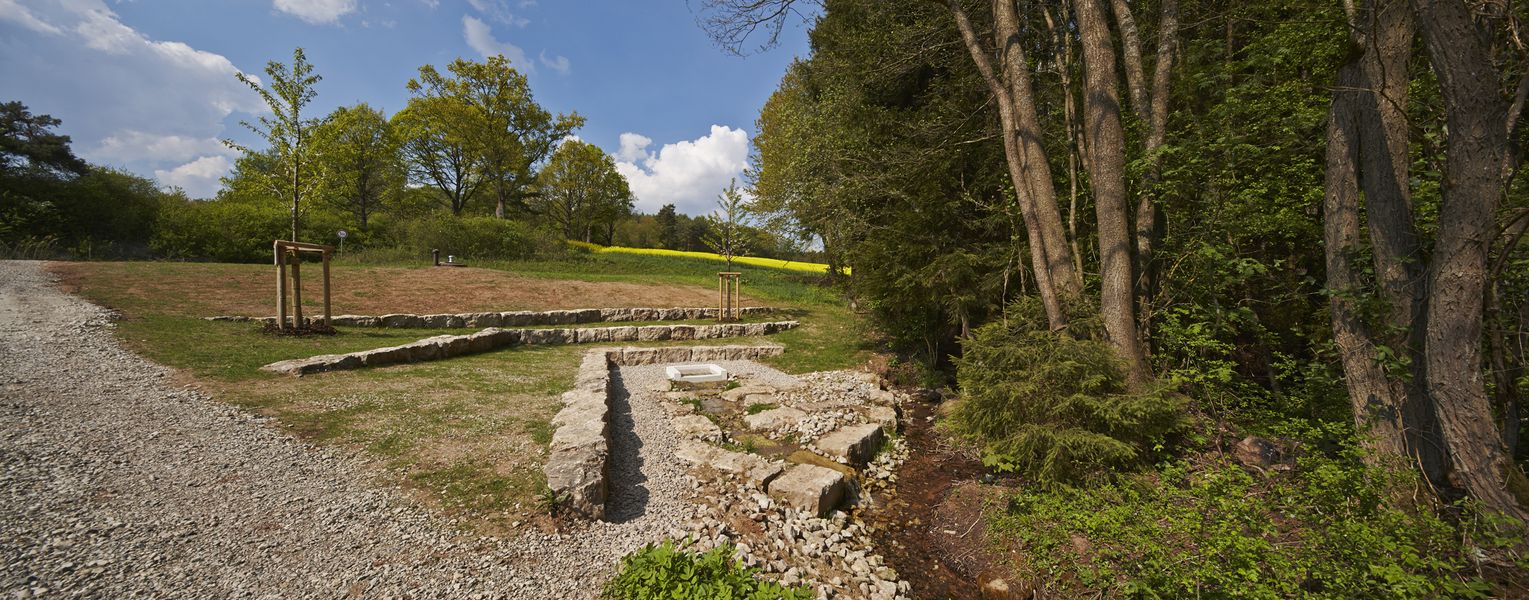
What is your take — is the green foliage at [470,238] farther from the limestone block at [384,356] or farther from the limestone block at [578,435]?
the limestone block at [578,435]

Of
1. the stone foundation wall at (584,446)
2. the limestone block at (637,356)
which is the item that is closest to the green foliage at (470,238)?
the limestone block at (637,356)

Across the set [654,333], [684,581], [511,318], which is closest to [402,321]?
[511,318]

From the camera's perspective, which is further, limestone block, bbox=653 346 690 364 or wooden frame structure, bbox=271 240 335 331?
limestone block, bbox=653 346 690 364

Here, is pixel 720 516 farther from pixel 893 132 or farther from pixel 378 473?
pixel 893 132

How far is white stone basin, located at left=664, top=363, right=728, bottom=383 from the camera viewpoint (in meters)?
8.80

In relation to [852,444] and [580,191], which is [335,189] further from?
[580,191]

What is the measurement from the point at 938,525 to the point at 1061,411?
60.6 inches

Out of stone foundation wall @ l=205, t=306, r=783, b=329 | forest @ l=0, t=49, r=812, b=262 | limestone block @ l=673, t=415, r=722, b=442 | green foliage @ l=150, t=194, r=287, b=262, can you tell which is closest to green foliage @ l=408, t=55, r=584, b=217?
forest @ l=0, t=49, r=812, b=262

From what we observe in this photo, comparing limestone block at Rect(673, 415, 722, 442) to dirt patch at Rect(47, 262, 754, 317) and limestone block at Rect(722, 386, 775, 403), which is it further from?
dirt patch at Rect(47, 262, 754, 317)

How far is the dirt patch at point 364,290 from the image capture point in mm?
11180

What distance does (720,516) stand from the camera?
4.19 meters

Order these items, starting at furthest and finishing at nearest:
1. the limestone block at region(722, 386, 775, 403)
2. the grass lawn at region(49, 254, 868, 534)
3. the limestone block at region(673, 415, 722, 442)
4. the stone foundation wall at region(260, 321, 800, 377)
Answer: the limestone block at region(722, 386, 775, 403)
the stone foundation wall at region(260, 321, 800, 377)
the limestone block at region(673, 415, 722, 442)
the grass lawn at region(49, 254, 868, 534)

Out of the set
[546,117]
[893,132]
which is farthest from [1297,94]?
[546,117]

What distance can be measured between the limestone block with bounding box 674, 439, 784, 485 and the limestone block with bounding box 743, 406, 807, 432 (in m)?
0.97
